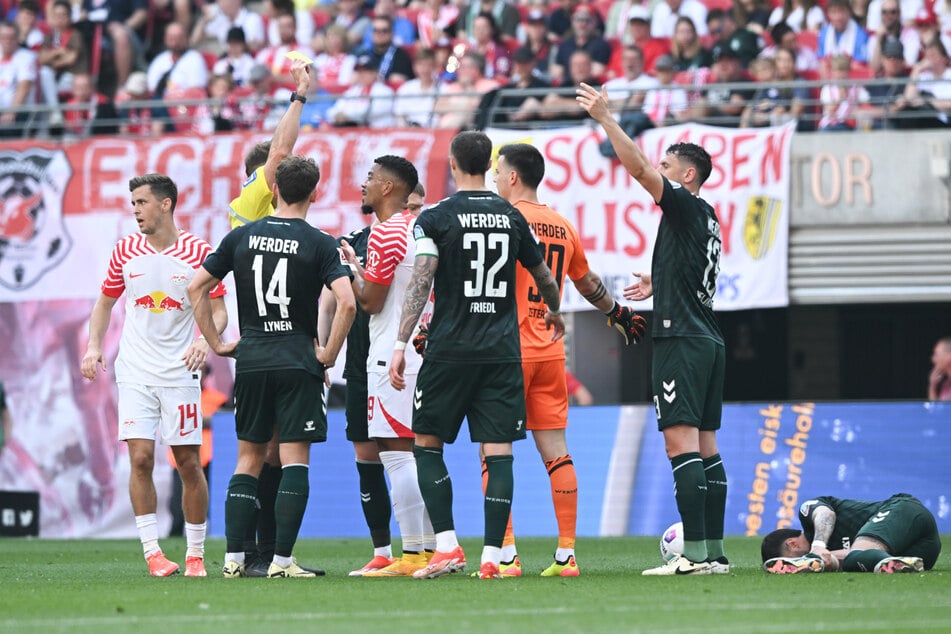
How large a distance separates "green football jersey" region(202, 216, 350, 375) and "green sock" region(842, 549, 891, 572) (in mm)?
3259

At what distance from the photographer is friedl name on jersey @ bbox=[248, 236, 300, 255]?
29.9 ft

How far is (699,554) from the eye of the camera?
920cm

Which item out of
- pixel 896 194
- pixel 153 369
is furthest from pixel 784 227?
pixel 153 369

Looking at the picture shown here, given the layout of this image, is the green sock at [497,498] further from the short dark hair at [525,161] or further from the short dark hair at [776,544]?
the short dark hair at [776,544]

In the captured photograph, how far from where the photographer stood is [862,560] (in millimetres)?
9414

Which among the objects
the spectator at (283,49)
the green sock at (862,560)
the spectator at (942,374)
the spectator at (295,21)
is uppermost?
the spectator at (295,21)

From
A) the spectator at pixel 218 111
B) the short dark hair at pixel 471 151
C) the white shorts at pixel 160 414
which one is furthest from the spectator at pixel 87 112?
the short dark hair at pixel 471 151

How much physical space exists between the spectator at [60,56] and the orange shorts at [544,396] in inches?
483

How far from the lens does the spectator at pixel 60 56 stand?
20250 millimetres

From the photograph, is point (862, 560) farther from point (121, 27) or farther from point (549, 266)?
point (121, 27)

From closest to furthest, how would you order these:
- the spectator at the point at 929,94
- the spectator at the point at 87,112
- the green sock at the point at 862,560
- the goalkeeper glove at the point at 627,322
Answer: the green sock at the point at 862,560
the goalkeeper glove at the point at 627,322
the spectator at the point at 929,94
the spectator at the point at 87,112

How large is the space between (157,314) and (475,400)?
217cm

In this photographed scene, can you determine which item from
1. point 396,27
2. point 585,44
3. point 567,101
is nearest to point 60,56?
point 396,27

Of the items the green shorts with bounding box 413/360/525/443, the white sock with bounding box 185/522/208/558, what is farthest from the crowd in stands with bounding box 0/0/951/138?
the green shorts with bounding box 413/360/525/443
